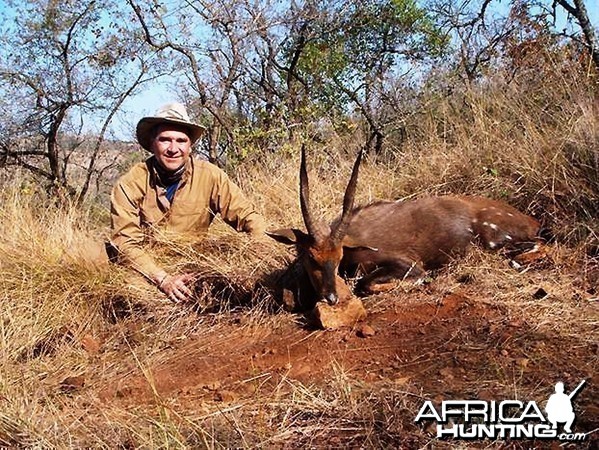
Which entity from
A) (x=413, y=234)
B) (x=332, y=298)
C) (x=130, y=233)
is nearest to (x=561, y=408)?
(x=332, y=298)

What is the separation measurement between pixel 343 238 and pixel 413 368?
1509mm

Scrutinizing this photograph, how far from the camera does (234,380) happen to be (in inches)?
134

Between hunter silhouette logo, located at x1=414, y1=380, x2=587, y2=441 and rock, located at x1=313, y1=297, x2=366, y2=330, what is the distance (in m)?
1.30

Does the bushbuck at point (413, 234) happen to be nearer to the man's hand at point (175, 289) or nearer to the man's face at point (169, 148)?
the man's hand at point (175, 289)

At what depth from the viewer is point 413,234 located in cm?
540

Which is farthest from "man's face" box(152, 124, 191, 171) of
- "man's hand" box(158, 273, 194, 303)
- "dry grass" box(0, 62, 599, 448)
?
"man's hand" box(158, 273, 194, 303)

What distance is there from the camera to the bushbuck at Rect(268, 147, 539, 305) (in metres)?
4.61

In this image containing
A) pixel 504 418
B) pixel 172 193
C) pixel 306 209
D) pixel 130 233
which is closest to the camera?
pixel 504 418

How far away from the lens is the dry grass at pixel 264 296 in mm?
2738

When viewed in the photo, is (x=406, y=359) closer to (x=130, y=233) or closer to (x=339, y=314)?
(x=339, y=314)

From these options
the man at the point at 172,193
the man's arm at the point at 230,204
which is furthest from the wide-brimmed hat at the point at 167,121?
the man's arm at the point at 230,204

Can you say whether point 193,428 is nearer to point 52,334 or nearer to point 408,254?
point 52,334

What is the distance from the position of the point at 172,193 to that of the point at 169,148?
37 cm

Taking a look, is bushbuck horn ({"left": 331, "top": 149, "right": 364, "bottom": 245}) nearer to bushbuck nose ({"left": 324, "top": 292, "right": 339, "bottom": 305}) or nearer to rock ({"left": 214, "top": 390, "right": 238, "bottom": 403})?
bushbuck nose ({"left": 324, "top": 292, "right": 339, "bottom": 305})
